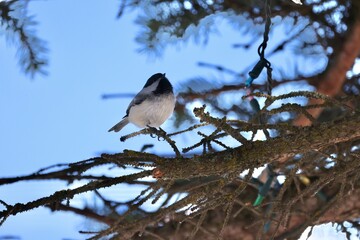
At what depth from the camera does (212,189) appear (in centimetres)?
72

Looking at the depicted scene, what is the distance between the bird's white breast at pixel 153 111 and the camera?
113 centimetres

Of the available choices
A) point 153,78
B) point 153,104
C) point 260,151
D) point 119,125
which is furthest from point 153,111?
point 260,151

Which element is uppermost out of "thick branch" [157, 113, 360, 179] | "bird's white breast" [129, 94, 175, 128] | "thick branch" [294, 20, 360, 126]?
"thick branch" [294, 20, 360, 126]

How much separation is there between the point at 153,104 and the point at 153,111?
0.02m

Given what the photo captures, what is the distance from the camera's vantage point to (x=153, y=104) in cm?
114

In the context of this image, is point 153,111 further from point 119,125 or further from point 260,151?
point 260,151

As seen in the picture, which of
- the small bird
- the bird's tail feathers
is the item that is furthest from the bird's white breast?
the bird's tail feathers

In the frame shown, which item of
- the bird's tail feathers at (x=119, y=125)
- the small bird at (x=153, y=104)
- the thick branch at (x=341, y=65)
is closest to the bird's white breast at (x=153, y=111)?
the small bird at (x=153, y=104)

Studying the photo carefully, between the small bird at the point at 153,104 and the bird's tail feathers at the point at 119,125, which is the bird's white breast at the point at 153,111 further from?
the bird's tail feathers at the point at 119,125

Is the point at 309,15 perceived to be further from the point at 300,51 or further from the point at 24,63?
the point at 24,63

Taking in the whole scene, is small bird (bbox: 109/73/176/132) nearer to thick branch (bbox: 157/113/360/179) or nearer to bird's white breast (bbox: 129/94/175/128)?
bird's white breast (bbox: 129/94/175/128)

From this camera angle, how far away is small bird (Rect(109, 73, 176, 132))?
44.4 inches

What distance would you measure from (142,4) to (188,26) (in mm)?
133

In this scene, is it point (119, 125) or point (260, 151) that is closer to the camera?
point (260, 151)
